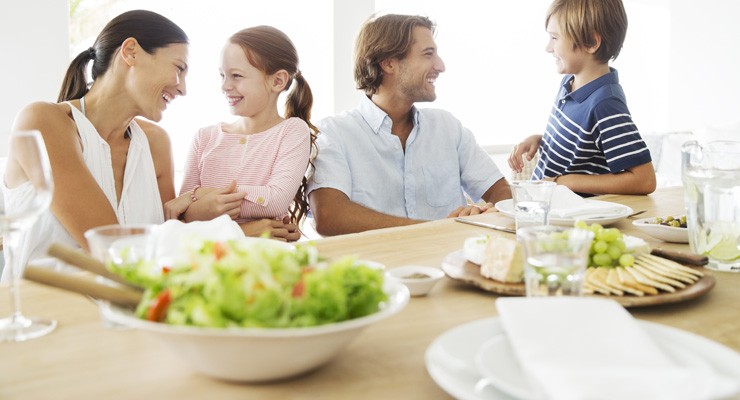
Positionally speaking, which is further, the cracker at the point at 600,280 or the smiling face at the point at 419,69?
the smiling face at the point at 419,69

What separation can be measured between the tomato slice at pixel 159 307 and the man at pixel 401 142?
176 centimetres

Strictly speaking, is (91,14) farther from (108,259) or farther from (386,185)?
(108,259)

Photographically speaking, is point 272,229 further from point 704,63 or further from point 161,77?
point 704,63

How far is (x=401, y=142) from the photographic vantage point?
279cm

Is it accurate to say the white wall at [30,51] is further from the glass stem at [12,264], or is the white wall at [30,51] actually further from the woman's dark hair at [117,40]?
the glass stem at [12,264]

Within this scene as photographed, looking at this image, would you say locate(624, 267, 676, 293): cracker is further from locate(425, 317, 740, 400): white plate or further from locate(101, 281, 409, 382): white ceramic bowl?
locate(101, 281, 409, 382): white ceramic bowl

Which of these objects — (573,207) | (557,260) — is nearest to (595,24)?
(573,207)

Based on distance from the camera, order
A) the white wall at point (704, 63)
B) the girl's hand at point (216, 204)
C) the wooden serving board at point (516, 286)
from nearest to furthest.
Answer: the wooden serving board at point (516, 286), the girl's hand at point (216, 204), the white wall at point (704, 63)

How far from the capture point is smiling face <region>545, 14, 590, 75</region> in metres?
2.69

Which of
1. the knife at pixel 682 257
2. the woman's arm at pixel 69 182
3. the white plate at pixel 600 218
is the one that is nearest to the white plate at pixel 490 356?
the knife at pixel 682 257

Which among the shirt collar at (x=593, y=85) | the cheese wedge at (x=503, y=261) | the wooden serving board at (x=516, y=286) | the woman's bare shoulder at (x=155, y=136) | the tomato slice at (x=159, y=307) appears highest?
the shirt collar at (x=593, y=85)

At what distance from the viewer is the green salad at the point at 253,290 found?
2.32ft

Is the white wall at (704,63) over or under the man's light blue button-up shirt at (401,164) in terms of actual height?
over

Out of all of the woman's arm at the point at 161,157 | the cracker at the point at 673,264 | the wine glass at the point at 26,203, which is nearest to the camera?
the wine glass at the point at 26,203
